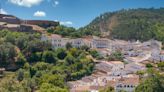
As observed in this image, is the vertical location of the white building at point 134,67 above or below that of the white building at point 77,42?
below

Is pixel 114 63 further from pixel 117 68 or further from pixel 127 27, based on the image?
pixel 127 27

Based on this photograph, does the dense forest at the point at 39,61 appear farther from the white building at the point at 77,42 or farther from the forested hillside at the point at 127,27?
the forested hillside at the point at 127,27

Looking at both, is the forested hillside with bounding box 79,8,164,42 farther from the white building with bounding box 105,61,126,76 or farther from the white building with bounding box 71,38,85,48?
the white building with bounding box 105,61,126,76

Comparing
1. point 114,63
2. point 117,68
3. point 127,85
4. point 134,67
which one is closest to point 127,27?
point 114,63

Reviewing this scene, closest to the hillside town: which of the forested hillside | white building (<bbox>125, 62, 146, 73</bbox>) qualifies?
white building (<bbox>125, 62, 146, 73</bbox>)

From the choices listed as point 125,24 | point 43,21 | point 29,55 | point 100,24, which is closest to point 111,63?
point 29,55

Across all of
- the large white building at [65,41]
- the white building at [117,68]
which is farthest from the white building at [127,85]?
the large white building at [65,41]
